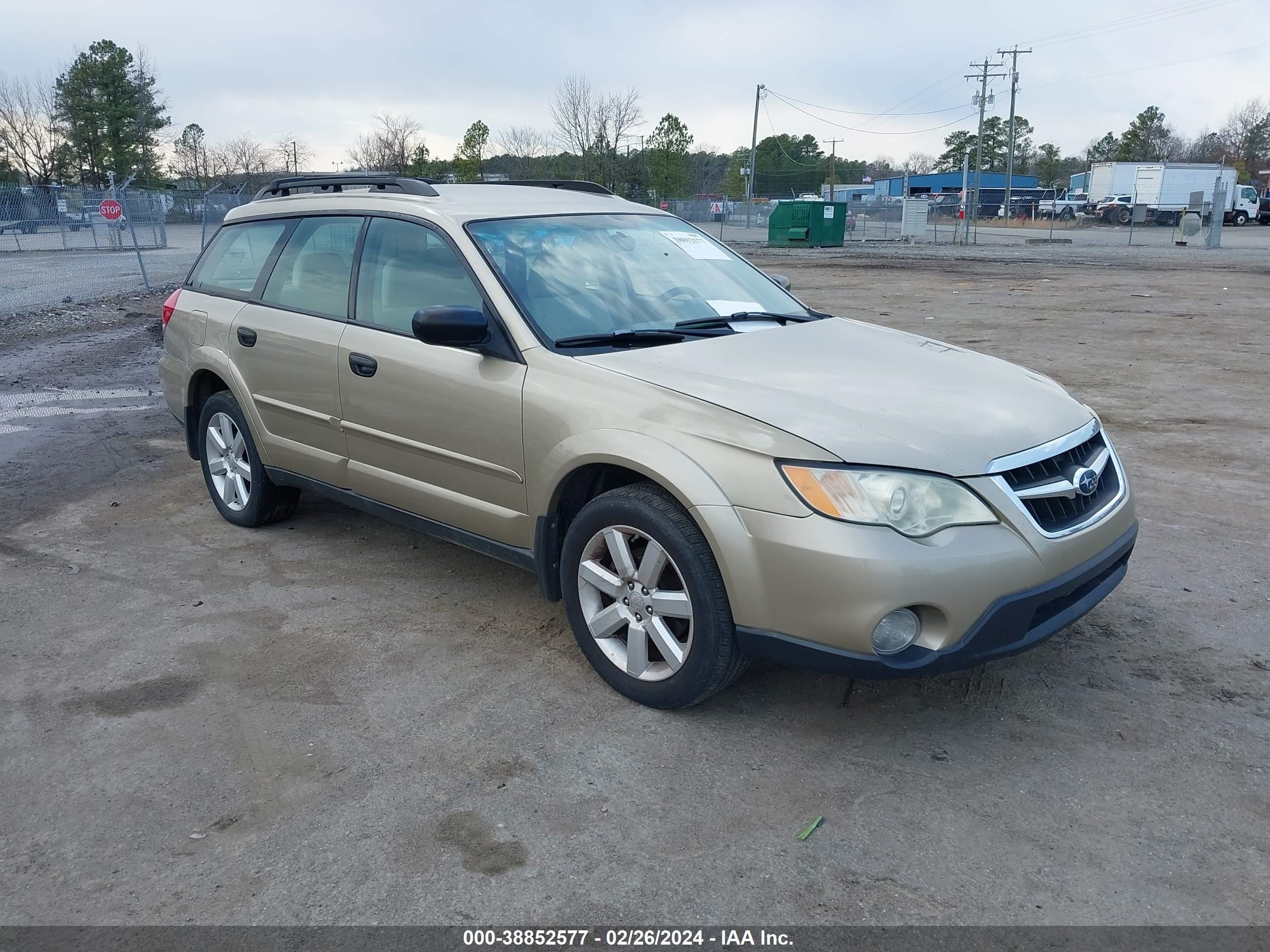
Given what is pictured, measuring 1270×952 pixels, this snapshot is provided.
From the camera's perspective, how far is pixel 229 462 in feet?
18.4

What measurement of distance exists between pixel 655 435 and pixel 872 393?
0.75m

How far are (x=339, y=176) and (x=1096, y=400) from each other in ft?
21.0

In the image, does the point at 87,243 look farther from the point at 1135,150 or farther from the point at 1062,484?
the point at 1135,150

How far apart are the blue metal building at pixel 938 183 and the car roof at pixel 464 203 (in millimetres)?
98854

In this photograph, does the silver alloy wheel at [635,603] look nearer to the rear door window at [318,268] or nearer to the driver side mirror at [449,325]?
the driver side mirror at [449,325]

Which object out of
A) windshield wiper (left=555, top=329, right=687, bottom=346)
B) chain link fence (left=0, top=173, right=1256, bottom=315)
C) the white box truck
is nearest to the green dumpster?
chain link fence (left=0, top=173, right=1256, bottom=315)

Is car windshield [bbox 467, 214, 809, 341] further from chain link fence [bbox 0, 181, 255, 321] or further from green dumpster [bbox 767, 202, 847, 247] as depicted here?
green dumpster [bbox 767, 202, 847, 247]

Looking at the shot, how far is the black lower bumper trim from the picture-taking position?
3.08 metres

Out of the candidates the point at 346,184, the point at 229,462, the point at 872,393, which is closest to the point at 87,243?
the point at 229,462

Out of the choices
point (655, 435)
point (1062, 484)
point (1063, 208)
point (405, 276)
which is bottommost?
point (1062, 484)

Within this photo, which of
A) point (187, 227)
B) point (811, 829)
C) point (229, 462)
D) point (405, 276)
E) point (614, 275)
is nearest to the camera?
point (811, 829)

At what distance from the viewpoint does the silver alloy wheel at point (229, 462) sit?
216 inches

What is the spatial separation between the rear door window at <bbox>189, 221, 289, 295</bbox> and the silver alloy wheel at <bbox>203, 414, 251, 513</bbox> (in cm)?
71

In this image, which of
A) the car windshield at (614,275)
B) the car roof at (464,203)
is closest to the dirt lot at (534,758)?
the car windshield at (614,275)
